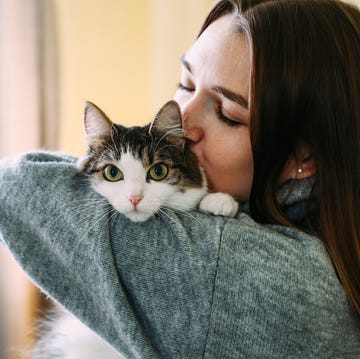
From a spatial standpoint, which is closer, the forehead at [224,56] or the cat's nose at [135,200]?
the cat's nose at [135,200]

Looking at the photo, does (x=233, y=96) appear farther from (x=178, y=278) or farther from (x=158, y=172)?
(x=178, y=278)

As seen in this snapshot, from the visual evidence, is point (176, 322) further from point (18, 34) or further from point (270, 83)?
point (18, 34)

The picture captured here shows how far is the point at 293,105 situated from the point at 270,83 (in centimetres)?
7

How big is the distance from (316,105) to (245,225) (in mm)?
315

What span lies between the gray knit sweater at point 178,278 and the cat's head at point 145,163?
6cm

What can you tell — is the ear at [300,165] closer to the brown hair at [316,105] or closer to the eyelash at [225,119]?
the brown hair at [316,105]

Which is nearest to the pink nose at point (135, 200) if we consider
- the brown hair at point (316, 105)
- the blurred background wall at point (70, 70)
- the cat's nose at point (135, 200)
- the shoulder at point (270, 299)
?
the cat's nose at point (135, 200)

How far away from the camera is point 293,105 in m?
0.98

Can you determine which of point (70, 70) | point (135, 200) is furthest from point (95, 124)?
point (70, 70)

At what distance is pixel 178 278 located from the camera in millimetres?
834

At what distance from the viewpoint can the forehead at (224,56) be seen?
1.03 metres

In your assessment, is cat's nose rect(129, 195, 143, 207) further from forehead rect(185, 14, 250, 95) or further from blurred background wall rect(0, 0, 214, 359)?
blurred background wall rect(0, 0, 214, 359)

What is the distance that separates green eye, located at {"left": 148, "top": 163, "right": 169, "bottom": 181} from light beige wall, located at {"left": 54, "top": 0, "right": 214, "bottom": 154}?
0.89 m

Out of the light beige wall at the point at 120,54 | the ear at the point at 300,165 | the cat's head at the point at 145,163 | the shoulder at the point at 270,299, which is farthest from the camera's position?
the light beige wall at the point at 120,54
